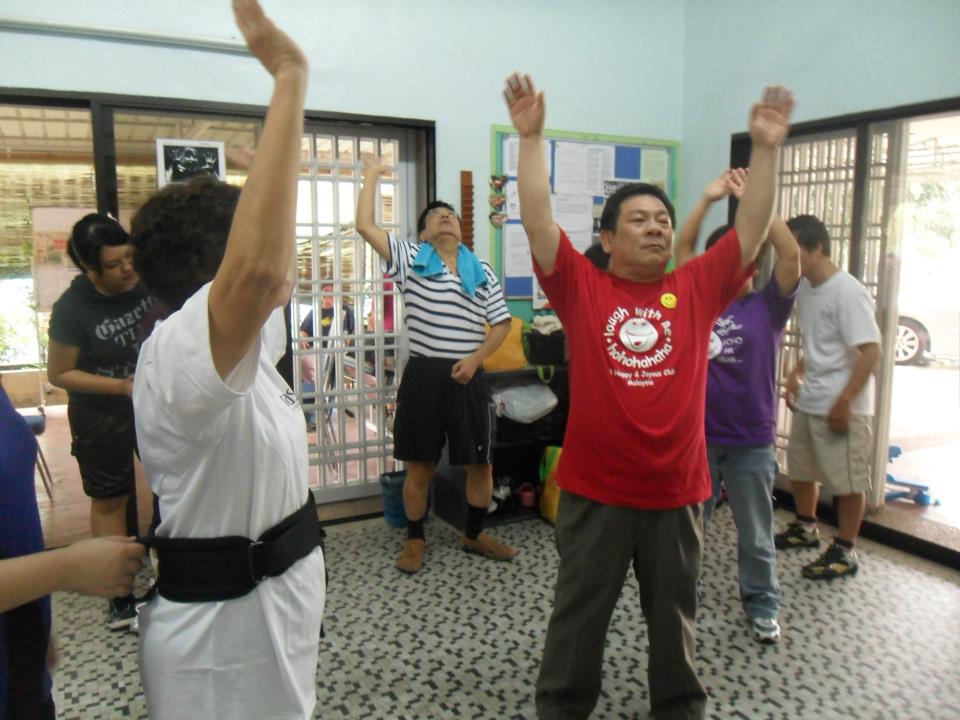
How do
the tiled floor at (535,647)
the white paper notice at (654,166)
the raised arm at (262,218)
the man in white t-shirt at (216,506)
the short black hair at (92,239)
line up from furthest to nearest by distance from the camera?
the white paper notice at (654,166) < the short black hair at (92,239) < the tiled floor at (535,647) < the man in white t-shirt at (216,506) < the raised arm at (262,218)

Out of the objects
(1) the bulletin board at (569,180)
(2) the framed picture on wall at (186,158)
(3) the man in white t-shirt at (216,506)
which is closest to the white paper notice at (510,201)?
(1) the bulletin board at (569,180)

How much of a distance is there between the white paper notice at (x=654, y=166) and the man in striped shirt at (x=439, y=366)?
62.1 inches

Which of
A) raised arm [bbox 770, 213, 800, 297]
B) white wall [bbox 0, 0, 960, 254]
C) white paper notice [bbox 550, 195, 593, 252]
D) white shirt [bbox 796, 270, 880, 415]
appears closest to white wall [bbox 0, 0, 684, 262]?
white wall [bbox 0, 0, 960, 254]

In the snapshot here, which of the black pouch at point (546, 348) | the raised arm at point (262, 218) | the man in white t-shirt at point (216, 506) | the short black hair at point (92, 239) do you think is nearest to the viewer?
the raised arm at point (262, 218)

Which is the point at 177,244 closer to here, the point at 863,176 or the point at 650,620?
the point at 650,620

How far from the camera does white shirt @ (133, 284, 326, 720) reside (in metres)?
0.94

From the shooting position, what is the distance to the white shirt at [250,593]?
0.94 metres

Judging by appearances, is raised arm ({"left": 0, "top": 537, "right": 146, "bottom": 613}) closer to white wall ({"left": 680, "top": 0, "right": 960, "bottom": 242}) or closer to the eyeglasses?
the eyeglasses

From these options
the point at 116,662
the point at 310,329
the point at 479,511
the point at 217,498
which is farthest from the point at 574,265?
the point at 310,329

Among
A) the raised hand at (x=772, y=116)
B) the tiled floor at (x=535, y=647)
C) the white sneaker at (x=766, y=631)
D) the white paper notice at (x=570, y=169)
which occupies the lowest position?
the tiled floor at (x=535, y=647)

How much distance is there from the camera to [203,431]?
883 millimetres

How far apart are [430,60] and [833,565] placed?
2.94 meters

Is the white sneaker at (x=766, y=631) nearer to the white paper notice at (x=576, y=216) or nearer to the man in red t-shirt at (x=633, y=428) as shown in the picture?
the man in red t-shirt at (x=633, y=428)

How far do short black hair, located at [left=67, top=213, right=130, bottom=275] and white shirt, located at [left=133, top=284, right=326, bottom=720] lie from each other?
156 cm
